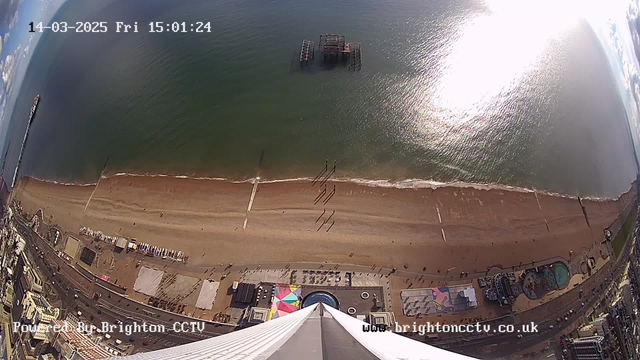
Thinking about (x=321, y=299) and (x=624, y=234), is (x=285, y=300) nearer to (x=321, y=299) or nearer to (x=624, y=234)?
(x=321, y=299)

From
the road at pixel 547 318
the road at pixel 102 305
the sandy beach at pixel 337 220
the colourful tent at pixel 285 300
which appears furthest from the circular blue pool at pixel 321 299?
the road at pixel 547 318

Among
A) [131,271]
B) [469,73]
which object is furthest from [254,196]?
[469,73]

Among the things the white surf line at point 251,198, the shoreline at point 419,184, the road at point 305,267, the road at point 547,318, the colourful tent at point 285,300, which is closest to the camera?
the road at point 547,318

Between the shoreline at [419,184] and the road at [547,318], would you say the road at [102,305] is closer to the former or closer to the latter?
the shoreline at [419,184]

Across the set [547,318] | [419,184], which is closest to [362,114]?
[419,184]

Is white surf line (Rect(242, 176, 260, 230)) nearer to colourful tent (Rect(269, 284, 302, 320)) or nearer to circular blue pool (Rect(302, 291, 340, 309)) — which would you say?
colourful tent (Rect(269, 284, 302, 320))

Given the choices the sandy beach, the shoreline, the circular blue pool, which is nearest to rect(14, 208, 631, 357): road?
the sandy beach
